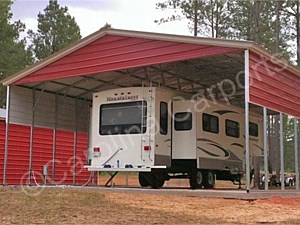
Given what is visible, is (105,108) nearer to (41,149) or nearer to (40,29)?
(41,149)

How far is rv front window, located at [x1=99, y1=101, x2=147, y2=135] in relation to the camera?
14.7 m

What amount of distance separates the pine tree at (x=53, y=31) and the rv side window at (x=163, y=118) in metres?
26.9

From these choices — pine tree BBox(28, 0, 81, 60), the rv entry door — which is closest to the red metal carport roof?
the rv entry door

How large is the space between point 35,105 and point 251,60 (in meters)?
8.73

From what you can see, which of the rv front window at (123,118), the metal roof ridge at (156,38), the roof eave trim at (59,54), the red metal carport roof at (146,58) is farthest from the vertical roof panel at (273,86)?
the roof eave trim at (59,54)

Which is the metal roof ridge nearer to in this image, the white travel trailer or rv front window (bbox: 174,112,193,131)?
the white travel trailer

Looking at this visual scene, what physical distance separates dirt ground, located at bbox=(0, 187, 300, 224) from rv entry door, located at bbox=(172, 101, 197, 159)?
3.05m

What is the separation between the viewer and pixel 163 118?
15094 millimetres

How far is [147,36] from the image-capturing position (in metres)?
14.2

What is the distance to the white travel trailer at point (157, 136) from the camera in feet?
48.0

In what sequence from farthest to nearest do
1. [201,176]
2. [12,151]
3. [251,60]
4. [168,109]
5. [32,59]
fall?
[32,59] → [12,151] → [201,176] → [168,109] → [251,60]

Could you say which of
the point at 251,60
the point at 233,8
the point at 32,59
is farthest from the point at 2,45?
the point at 251,60

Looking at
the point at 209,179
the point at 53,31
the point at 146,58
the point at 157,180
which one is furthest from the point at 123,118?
the point at 53,31

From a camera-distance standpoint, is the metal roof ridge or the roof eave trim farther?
the roof eave trim
